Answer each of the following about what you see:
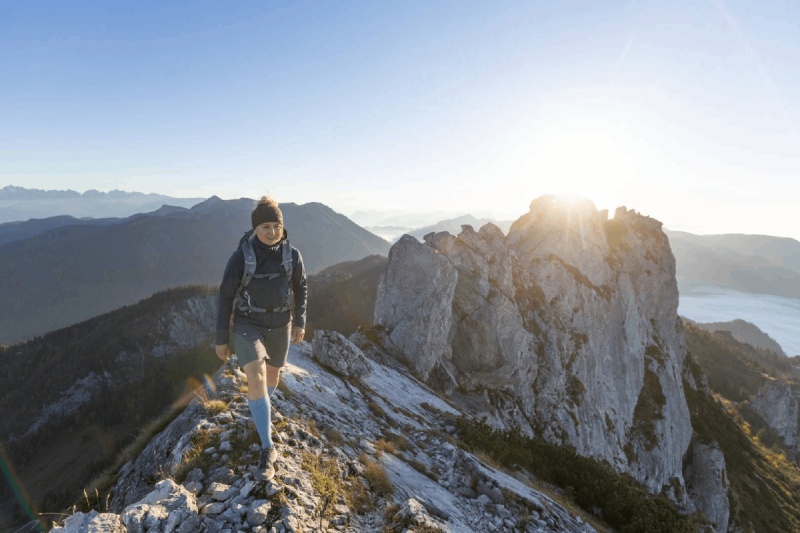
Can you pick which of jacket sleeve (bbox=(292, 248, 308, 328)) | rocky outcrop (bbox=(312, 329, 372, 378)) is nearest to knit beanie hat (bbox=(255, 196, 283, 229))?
jacket sleeve (bbox=(292, 248, 308, 328))

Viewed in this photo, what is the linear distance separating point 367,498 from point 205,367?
16663cm

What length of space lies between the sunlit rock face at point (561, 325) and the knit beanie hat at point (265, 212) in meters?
24.3

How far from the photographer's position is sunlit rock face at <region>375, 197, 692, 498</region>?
33.6 m

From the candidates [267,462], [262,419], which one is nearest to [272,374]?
[262,419]

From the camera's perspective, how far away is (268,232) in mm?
7406

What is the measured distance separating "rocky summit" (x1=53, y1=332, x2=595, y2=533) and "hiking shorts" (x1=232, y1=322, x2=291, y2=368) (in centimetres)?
203

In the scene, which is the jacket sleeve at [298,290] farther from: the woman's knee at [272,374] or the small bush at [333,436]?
the small bush at [333,436]

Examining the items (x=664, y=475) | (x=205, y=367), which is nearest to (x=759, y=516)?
(x=664, y=475)

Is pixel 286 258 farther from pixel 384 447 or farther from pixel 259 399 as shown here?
pixel 384 447

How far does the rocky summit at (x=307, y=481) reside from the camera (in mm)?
6191

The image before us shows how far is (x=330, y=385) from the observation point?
17.0m

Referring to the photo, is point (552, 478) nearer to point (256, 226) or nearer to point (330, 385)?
point (330, 385)

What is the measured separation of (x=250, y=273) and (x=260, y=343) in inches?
62.3

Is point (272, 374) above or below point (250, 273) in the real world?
below
